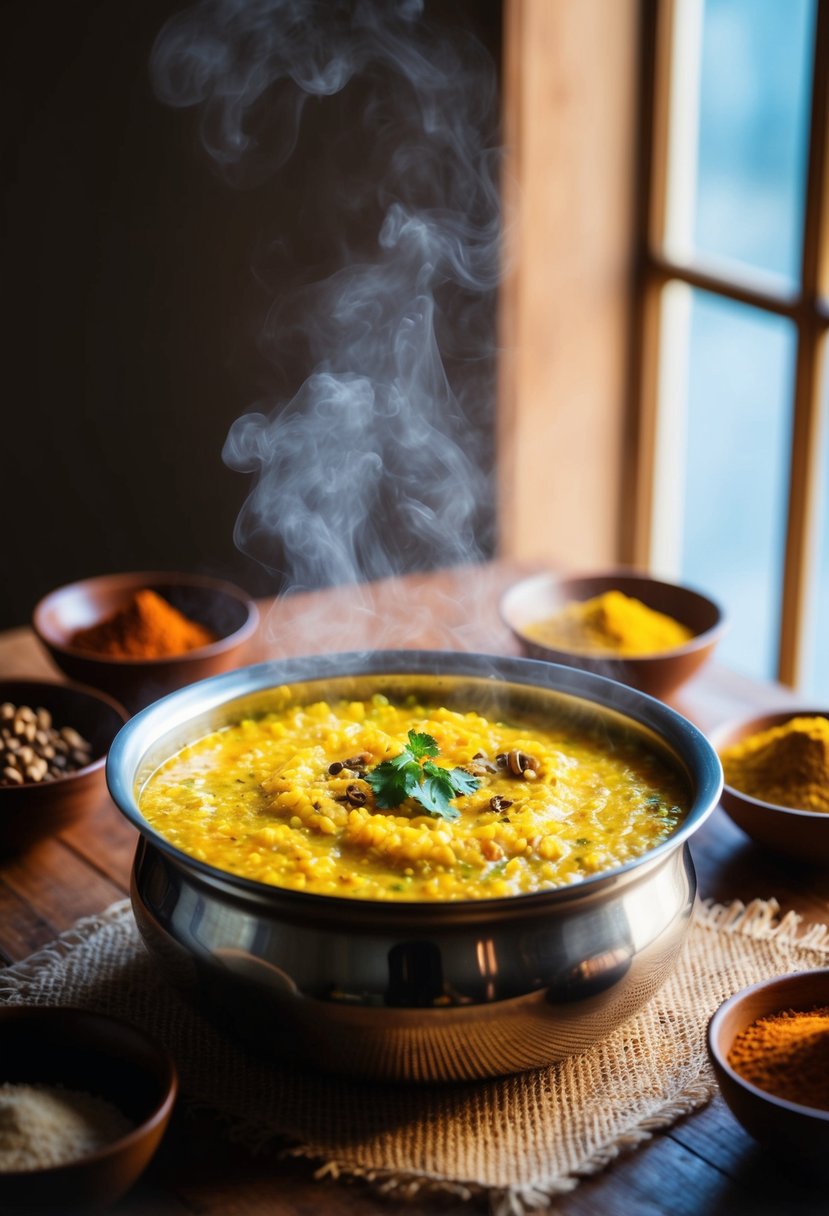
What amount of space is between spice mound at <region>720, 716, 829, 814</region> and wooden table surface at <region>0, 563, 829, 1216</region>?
11cm

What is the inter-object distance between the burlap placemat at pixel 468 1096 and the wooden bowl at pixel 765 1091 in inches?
4.5

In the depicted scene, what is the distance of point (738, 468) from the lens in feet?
16.5

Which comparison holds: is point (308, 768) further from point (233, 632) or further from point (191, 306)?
point (191, 306)

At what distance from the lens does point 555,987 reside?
1561 mm

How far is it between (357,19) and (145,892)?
343 cm

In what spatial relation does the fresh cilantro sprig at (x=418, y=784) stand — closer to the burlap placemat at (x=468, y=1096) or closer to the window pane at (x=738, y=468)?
the burlap placemat at (x=468, y=1096)

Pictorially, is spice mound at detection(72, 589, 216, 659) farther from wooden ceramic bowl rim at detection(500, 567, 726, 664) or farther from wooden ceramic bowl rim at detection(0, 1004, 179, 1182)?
wooden ceramic bowl rim at detection(0, 1004, 179, 1182)

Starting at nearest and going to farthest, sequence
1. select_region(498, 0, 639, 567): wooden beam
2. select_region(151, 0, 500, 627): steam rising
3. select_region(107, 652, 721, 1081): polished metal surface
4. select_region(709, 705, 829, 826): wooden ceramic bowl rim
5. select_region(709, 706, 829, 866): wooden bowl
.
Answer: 1. select_region(107, 652, 721, 1081): polished metal surface
2. select_region(709, 706, 829, 866): wooden bowl
3. select_region(709, 705, 829, 826): wooden ceramic bowl rim
4. select_region(151, 0, 500, 627): steam rising
5. select_region(498, 0, 639, 567): wooden beam

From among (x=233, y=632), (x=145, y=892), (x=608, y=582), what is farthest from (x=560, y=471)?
(x=145, y=892)

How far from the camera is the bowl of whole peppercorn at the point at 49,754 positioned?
2195mm

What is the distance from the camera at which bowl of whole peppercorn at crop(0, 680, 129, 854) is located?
220 cm

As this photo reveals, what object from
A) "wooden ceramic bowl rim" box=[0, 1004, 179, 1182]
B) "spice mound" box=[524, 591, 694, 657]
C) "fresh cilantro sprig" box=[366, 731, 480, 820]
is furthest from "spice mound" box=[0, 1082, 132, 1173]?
"spice mound" box=[524, 591, 694, 657]

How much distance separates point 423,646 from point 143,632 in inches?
23.6

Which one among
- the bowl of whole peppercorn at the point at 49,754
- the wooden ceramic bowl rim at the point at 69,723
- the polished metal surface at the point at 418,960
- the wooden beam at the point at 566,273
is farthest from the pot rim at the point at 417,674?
Answer: the wooden beam at the point at 566,273
